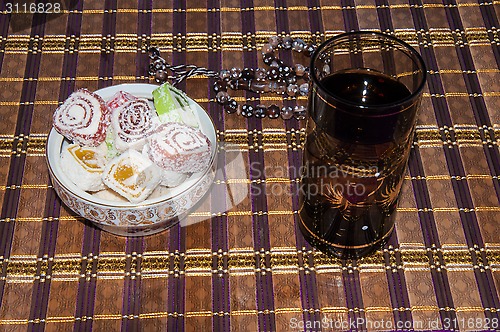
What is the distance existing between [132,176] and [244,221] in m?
0.17

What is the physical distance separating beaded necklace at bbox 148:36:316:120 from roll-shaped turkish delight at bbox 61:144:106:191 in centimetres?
24

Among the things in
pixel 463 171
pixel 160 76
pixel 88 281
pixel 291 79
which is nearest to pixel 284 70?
pixel 291 79

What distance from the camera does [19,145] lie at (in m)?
0.85

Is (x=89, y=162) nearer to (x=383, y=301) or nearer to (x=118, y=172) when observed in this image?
(x=118, y=172)

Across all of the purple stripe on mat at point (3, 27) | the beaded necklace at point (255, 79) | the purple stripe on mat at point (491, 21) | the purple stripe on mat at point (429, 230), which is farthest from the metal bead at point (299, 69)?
the purple stripe on mat at point (3, 27)

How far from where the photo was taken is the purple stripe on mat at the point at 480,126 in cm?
73

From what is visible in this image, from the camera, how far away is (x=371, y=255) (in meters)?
0.76

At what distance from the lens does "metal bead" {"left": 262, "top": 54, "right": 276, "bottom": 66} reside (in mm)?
951

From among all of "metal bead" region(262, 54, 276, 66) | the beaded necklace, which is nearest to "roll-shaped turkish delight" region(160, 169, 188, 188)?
the beaded necklace

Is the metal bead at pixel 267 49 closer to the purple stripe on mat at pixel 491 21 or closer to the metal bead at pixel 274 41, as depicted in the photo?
the metal bead at pixel 274 41

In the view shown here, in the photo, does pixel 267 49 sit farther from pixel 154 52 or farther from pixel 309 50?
pixel 154 52

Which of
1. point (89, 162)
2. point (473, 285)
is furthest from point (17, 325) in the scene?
point (473, 285)

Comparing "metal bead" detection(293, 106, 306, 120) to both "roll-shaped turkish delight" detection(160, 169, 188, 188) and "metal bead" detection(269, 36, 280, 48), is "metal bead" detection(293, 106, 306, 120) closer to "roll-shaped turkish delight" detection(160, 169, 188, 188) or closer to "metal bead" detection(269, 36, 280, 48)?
"metal bead" detection(269, 36, 280, 48)

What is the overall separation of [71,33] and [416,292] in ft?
2.18
